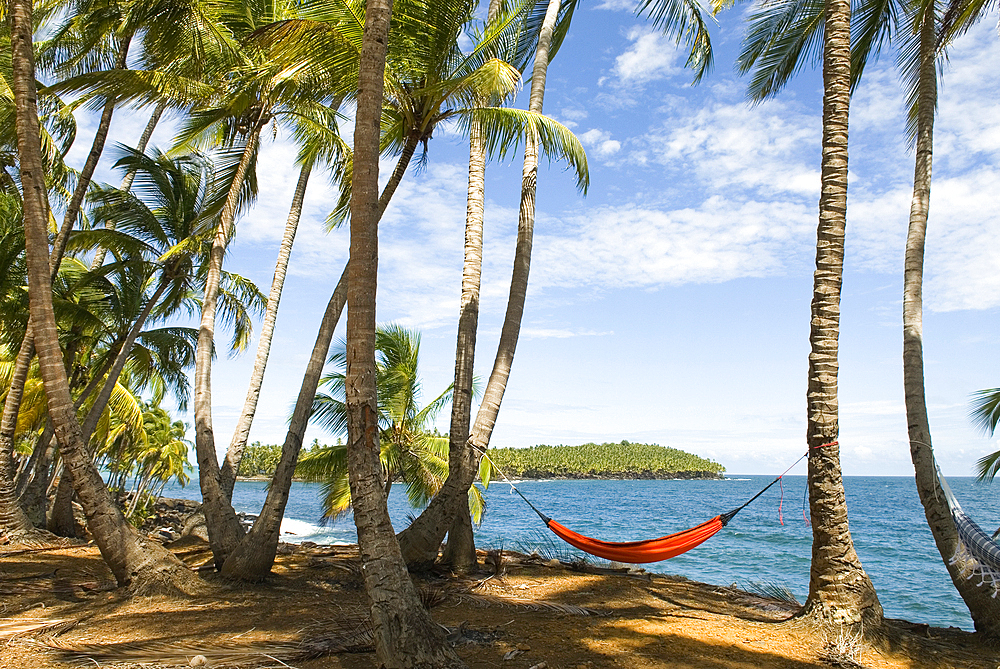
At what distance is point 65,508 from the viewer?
9781 mm

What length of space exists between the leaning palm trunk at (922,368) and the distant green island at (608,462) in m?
50.1

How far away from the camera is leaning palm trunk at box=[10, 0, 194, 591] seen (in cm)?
493

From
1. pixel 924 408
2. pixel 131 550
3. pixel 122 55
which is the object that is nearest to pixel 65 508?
pixel 131 550

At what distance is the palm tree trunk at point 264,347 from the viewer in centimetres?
689

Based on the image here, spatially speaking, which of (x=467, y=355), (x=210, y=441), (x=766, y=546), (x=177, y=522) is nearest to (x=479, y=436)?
(x=467, y=355)

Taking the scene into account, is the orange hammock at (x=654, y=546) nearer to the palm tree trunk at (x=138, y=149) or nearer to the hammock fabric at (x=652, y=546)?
the hammock fabric at (x=652, y=546)

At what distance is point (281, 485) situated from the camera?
6.04 m

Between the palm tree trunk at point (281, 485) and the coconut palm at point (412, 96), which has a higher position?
the coconut palm at point (412, 96)

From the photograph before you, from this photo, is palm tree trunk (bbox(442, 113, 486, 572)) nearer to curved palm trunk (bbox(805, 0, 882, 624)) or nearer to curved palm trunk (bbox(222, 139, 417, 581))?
curved palm trunk (bbox(222, 139, 417, 581))

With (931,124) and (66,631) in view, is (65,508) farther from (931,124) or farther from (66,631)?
(931,124)

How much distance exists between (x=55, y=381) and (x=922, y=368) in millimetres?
6948

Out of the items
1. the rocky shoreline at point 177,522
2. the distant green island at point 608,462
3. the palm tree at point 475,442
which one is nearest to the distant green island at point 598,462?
the distant green island at point 608,462

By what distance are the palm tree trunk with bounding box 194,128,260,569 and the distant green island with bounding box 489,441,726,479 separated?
48.5m

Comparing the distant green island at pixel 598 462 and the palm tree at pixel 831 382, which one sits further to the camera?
the distant green island at pixel 598 462
